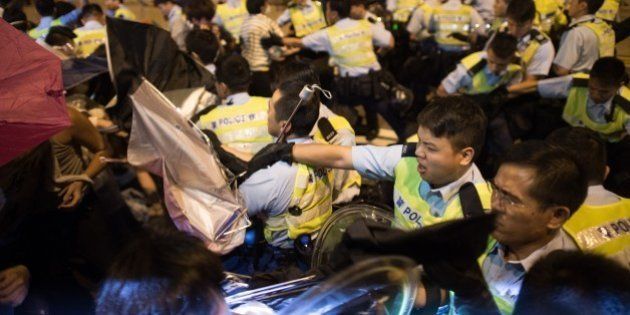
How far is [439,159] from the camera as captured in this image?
68.2 inches

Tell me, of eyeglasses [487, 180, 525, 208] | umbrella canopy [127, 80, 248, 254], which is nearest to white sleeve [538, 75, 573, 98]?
eyeglasses [487, 180, 525, 208]

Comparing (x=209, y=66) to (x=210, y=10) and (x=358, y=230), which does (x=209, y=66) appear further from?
(x=358, y=230)

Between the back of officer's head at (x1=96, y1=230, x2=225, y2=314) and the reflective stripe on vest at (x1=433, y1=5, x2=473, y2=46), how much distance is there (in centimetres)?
515

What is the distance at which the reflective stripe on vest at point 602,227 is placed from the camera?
1715 mm

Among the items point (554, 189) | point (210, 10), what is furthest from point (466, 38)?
point (554, 189)

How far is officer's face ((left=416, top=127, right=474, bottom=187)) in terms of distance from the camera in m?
1.73

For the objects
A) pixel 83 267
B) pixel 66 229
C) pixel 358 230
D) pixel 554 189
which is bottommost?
pixel 83 267

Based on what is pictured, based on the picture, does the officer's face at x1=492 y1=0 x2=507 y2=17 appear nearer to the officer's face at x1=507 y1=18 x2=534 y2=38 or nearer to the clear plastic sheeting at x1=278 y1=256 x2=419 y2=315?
the officer's face at x1=507 y1=18 x2=534 y2=38

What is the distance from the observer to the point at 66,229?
249 cm

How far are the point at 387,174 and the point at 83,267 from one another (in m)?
1.86

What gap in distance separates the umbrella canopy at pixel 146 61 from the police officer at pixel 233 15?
253 centimetres

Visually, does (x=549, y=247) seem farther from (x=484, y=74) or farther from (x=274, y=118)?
(x=484, y=74)

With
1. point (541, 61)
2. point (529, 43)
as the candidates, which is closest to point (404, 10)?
point (529, 43)

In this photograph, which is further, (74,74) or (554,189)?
(74,74)
